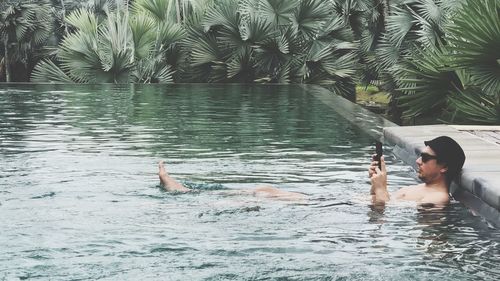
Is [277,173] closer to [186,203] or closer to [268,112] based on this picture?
[186,203]

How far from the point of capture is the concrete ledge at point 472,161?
222 inches

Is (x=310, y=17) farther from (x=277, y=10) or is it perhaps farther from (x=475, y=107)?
(x=475, y=107)

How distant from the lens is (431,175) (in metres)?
6.12

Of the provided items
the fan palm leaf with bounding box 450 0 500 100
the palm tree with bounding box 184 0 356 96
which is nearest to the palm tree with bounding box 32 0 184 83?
the palm tree with bounding box 184 0 356 96

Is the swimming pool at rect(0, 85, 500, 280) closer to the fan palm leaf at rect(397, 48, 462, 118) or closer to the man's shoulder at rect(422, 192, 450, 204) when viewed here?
the man's shoulder at rect(422, 192, 450, 204)

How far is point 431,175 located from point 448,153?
214 millimetres

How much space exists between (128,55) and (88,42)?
2.82 ft

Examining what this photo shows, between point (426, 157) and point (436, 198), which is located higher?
point (426, 157)

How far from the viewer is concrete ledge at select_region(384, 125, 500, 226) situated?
563cm

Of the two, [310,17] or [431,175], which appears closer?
[431,175]

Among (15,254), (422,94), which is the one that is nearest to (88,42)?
(422,94)

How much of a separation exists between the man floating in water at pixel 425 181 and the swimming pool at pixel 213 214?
0.11 meters

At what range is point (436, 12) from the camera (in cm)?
1745

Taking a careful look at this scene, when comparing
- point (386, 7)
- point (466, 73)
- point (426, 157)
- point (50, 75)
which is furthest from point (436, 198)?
point (386, 7)
